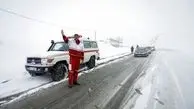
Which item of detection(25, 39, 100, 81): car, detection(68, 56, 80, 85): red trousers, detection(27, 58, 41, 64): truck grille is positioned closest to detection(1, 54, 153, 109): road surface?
detection(68, 56, 80, 85): red trousers

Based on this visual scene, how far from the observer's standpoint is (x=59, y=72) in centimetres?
966

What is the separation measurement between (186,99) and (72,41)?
5.02 meters

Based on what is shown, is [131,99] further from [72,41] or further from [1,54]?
[1,54]

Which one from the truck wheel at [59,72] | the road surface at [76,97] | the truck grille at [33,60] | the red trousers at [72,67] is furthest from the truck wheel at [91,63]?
the red trousers at [72,67]

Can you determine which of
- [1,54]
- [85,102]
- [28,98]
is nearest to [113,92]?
[85,102]

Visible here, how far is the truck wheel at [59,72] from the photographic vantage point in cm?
935

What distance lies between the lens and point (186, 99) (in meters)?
6.75

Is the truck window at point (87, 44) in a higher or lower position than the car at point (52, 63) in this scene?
higher

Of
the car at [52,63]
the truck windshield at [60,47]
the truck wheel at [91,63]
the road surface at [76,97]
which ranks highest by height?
the truck windshield at [60,47]

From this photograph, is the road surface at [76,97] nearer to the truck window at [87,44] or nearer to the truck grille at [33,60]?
the truck grille at [33,60]

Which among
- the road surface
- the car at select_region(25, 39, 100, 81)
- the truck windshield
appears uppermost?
the truck windshield

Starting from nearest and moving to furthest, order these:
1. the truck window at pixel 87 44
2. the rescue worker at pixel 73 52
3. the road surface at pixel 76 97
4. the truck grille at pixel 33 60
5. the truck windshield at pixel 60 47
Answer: the road surface at pixel 76 97
the rescue worker at pixel 73 52
the truck grille at pixel 33 60
the truck windshield at pixel 60 47
the truck window at pixel 87 44

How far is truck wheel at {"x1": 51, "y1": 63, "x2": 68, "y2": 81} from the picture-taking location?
9.35 meters

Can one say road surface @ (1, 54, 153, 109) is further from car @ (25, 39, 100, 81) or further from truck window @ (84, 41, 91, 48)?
truck window @ (84, 41, 91, 48)
